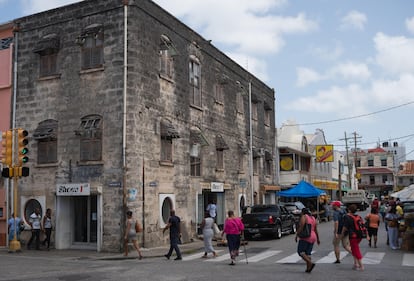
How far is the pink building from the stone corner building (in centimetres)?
55

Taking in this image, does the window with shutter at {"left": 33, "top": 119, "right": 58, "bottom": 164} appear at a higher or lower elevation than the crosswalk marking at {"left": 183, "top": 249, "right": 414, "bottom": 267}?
higher

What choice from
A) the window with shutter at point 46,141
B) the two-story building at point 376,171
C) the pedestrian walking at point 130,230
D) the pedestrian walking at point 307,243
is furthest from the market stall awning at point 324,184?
the two-story building at point 376,171

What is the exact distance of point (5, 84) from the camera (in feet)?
68.9

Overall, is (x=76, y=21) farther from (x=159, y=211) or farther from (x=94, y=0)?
(x=159, y=211)

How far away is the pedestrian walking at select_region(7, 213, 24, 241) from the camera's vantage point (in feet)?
59.6

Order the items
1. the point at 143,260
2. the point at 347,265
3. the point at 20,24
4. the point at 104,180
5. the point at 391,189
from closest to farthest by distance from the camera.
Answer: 1. the point at 347,265
2. the point at 143,260
3. the point at 104,180
4. the point at 20,24
5. the point at 391,189

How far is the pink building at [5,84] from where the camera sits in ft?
66.7

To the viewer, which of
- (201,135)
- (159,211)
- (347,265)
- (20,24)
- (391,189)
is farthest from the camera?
(391,189)

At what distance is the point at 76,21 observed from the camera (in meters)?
19.4

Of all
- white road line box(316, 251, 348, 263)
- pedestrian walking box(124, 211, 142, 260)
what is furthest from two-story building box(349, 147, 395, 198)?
pedestrian walking box(124, 211, 142, 260)

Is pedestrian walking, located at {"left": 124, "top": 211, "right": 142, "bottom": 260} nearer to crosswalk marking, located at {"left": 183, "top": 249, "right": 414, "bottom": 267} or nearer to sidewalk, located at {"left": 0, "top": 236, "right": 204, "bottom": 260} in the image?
sidewalk, located at {"left": 0, "top": 236, "right": 204, "bottom": 260}

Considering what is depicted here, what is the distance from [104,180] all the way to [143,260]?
12.8 feet

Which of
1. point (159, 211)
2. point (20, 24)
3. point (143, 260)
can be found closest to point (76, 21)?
point (20, 24)

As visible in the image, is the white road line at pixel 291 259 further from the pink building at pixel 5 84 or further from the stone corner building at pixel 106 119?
the pink building at pixel 5 84
